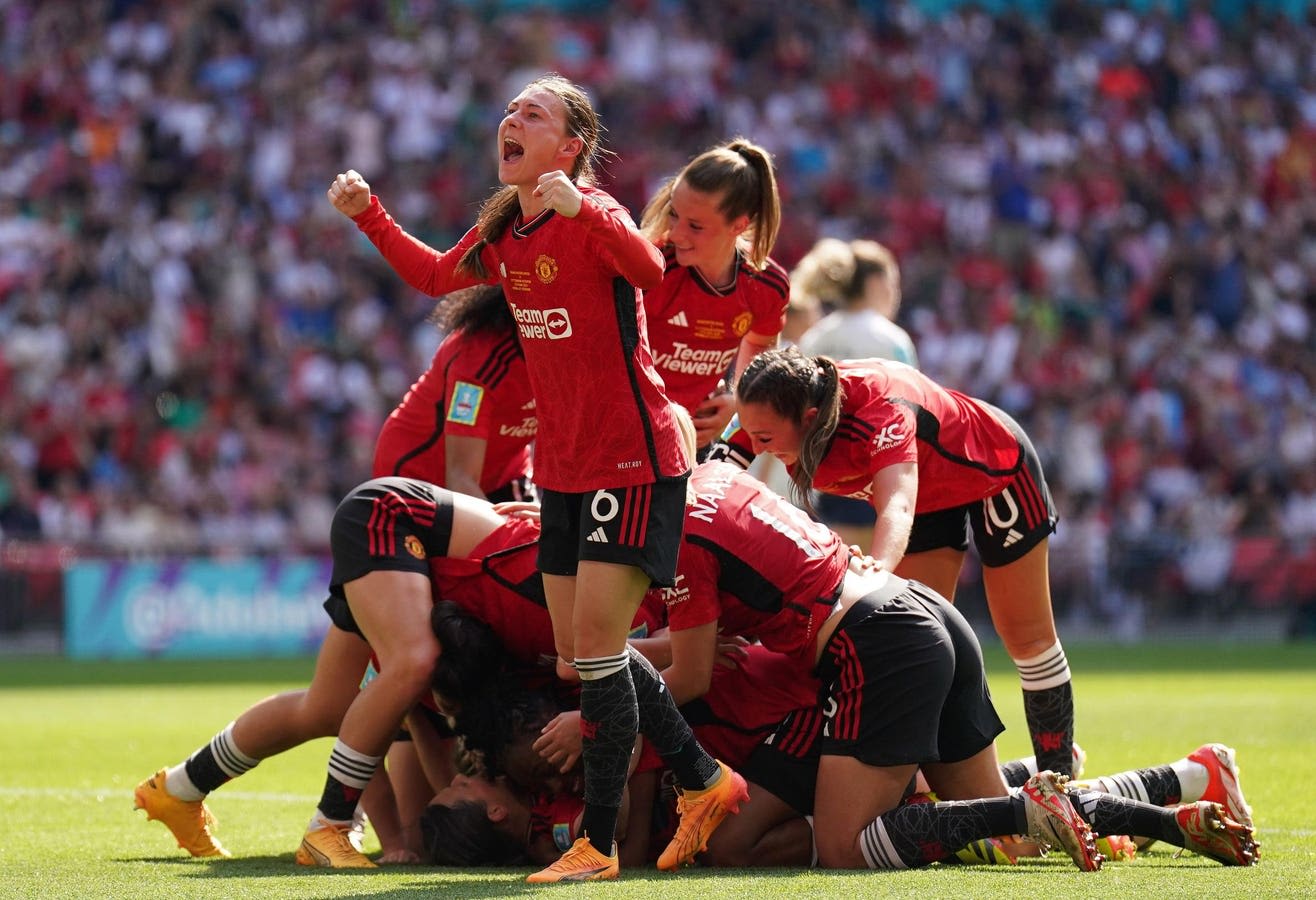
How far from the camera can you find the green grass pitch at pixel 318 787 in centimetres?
448

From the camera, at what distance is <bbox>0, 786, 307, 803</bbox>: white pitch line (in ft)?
22.8

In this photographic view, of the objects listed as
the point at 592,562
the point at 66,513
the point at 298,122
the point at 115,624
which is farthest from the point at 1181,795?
the point at 298,122

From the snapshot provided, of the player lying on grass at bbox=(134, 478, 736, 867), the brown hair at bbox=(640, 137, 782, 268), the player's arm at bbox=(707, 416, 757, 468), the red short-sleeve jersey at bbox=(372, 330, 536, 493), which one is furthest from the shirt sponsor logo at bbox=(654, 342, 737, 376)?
the player lying on grass at bbox=(134, 478, 736, 867)

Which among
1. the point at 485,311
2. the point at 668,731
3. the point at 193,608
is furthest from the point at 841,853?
the point at 193,608

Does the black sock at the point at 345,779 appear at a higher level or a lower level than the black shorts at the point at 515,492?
lower

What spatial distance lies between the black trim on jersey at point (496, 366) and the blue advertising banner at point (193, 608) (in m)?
9.22

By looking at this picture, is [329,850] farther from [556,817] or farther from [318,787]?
[318,787]

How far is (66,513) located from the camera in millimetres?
16359

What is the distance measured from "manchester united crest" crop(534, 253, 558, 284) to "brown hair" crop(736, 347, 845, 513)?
79 centimetres

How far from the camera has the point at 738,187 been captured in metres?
6.16

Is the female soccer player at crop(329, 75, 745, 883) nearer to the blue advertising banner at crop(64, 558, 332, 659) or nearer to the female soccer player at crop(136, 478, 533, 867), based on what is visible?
the female soccer player at crop(136, 478, 533, 867)

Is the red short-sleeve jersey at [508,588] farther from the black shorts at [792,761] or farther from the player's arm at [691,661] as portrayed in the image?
the black shorts at [792,761]

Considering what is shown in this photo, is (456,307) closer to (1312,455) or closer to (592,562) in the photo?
(592,562)

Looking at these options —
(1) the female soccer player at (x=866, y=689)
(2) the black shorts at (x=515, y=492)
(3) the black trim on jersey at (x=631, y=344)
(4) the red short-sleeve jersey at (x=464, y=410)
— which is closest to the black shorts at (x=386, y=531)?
(1) the female soccer player at (x=866, y=689)
